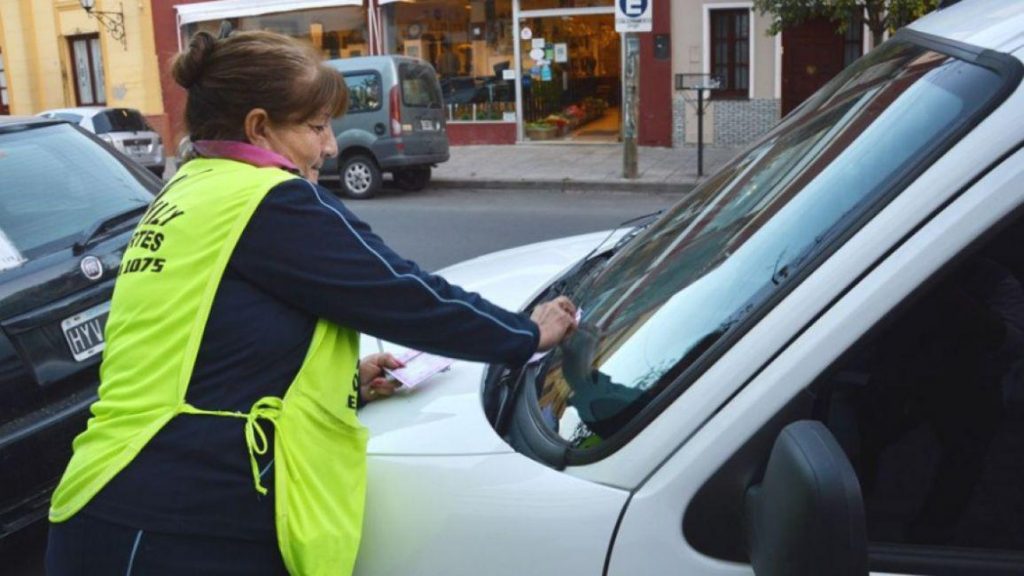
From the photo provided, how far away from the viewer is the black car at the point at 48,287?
361 cm

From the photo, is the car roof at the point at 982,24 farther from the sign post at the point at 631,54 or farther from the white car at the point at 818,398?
the sign post at the point at 631,54

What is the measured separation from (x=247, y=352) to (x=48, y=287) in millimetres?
2434

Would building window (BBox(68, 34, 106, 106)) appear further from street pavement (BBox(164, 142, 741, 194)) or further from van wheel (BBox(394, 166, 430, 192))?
van wheel (BBox(394, 166, 430, 192))

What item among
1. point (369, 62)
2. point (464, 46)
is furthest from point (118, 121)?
point (464, 46)

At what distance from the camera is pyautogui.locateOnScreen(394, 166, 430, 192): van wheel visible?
15742 millimetres

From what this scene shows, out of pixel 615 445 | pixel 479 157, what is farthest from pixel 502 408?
pixel 479 157

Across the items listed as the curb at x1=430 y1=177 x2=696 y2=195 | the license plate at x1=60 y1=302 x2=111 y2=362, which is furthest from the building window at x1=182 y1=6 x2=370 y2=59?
the license plate at x1=60 y1=302 x2=111 y2=362

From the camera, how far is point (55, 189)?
434 cm

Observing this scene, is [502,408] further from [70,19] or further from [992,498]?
[70,19]

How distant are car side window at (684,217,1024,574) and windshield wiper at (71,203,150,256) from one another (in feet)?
10.4

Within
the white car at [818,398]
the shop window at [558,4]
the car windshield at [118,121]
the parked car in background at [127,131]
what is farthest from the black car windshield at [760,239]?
the car windshield at [118,121]

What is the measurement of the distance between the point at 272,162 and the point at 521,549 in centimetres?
80

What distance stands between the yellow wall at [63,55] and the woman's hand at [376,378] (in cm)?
2328

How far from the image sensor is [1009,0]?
6.55ft
